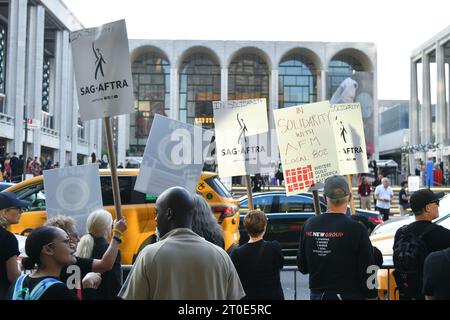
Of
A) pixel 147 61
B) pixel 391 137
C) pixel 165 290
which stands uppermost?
pixel 147 61

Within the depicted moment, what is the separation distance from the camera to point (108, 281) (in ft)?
13.6

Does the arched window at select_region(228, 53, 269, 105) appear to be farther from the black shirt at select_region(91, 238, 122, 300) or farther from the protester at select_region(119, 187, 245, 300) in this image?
the protester at select_region(119, 187, 245, 300)

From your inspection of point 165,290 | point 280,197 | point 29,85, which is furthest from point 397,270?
point 29,85

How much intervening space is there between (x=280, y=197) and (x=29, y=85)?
33.8 metres

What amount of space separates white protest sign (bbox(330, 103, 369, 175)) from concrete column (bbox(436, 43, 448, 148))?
177 ft

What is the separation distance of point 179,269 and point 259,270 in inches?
69.0

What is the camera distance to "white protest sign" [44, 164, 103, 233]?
586 cm

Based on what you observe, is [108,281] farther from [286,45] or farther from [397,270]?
[286,45]

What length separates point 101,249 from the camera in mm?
4207

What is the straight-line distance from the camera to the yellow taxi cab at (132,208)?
8.41 metres

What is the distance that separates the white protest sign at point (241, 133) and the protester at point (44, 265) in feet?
16.1

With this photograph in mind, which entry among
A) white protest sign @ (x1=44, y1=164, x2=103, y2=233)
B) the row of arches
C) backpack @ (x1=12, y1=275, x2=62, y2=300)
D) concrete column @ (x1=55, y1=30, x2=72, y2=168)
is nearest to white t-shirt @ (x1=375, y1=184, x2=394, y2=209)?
white protest sign @ (x1=44, y1=164, x2=103, y2=233)
